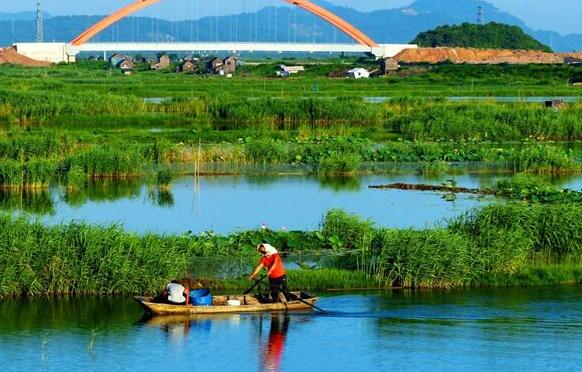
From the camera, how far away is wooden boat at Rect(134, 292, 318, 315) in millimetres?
11562

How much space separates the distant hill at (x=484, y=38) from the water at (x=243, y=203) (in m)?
75.3

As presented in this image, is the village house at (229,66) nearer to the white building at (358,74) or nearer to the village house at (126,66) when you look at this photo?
the village house at (126,66)

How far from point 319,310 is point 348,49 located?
72612 millimetres

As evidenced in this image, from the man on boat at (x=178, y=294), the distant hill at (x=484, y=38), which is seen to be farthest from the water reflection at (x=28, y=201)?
the distant hill at (x=484, y=38)

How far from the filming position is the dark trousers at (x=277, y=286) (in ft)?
38.5

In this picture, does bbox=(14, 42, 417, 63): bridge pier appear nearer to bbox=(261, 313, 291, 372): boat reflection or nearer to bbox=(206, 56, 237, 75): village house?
bbox=(206, 56, 237, 75): village house

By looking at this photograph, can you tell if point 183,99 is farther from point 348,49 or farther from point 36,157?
point 348,49

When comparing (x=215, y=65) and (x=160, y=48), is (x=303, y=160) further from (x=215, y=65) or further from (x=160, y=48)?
(x=160, y=48)

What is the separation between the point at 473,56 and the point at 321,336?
7407 cm

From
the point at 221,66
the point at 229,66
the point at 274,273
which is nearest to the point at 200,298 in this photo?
the point at 274,273

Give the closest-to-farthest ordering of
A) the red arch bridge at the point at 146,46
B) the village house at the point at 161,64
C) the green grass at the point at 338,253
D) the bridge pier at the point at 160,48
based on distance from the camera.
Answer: the green grass at the point at 338,253
the village house at the point at 161,64
the red arch bridge at the point at 146,46
the bridge pier at the point at 160,48

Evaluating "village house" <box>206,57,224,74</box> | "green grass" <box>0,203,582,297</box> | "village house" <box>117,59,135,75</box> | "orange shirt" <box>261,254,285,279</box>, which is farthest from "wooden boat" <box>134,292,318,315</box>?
"village house" <box>117,59,135,75</box>

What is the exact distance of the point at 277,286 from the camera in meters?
11.7

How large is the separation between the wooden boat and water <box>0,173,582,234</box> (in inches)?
164
